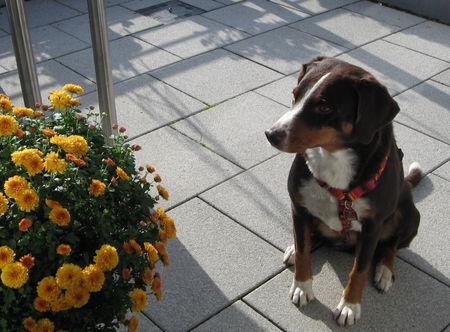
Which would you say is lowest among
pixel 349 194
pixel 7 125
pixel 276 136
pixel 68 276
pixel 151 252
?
pixel 349 194

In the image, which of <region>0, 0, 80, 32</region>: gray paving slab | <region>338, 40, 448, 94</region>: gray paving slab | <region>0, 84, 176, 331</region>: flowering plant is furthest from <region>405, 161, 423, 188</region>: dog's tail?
<region>0, 0, 80, 32</region>: gray paving slab

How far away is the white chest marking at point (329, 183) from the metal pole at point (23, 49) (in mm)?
1833

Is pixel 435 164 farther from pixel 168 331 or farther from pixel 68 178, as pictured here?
pixel 68 178

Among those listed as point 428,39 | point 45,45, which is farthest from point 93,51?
point 428,39

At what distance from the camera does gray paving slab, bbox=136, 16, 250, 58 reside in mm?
6752

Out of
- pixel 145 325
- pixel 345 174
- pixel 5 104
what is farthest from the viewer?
pixel 145 325

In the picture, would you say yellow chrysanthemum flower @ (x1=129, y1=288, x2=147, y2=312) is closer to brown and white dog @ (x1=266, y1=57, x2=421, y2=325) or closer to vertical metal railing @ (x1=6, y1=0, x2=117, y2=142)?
brown and white dog @ (x1=266, y1=57, x2=421, y2=325)

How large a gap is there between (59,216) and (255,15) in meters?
5.71

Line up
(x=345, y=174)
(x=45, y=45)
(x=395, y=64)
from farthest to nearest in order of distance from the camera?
(x=45, y=45)
(x=395, y=64)
(x=345, y=174)

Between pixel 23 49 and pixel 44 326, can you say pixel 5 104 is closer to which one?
pixel 44 326

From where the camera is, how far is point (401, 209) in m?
3.68

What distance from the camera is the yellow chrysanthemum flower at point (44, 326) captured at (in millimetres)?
2434

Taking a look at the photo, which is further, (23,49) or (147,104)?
(147,104)

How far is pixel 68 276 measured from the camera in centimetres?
241
